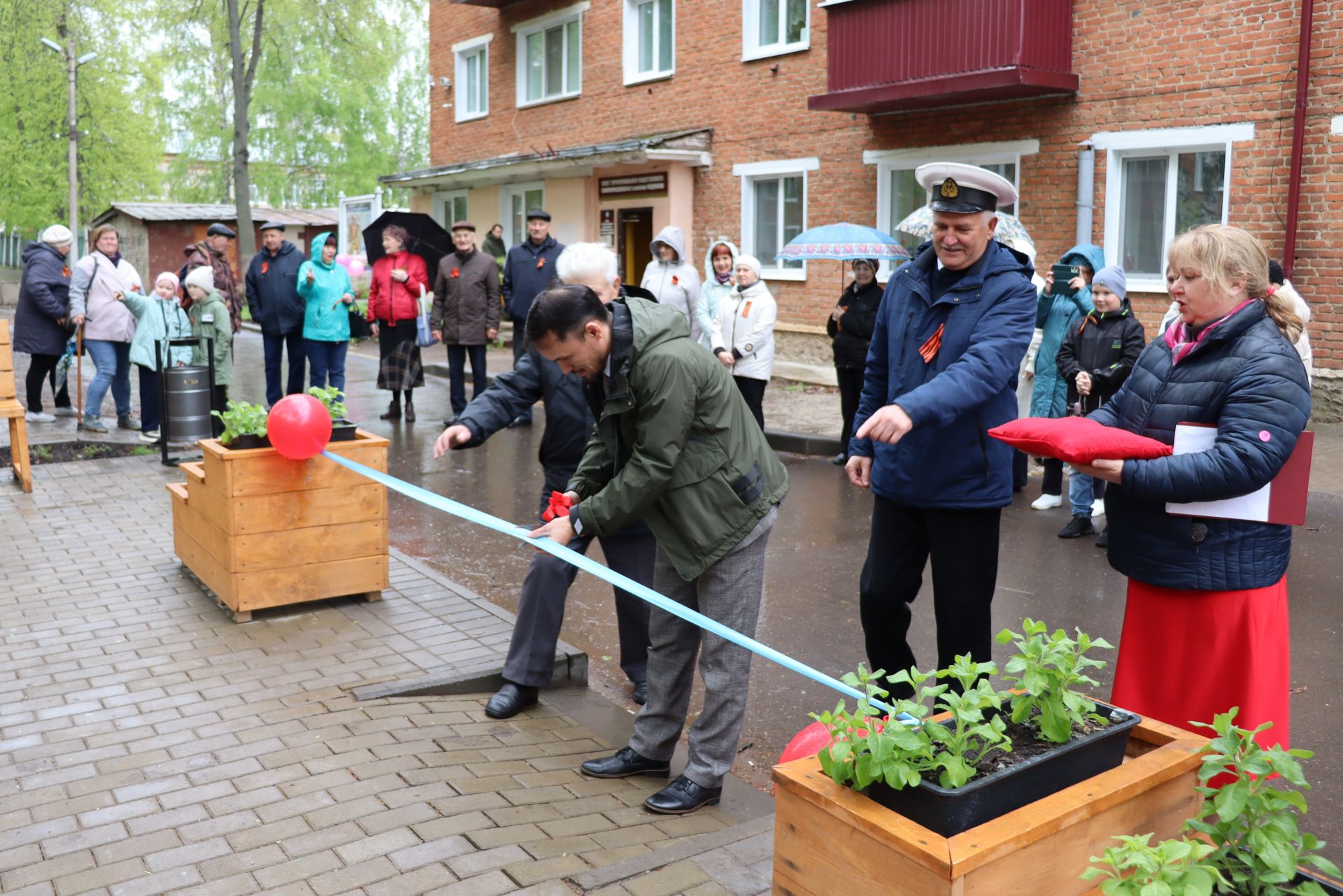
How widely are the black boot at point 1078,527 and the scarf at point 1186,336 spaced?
5.12 m

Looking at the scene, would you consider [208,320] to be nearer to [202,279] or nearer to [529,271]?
[202,279]

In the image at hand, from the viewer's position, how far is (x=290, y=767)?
167 inches

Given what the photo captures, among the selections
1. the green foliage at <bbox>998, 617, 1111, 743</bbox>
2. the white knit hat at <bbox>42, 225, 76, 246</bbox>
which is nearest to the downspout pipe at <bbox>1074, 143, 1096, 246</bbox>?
the white knit hat at <bbox>42, 225, 76, 246</bbox>

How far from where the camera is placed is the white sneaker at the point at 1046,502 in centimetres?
938

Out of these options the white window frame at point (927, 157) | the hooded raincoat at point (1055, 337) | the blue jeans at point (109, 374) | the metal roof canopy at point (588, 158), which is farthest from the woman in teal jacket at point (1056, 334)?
the metal roof canopy at point (588, 158)

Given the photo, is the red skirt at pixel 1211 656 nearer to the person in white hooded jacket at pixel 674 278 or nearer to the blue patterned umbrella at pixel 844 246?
the person in white hooded jacket at pixel 674 278

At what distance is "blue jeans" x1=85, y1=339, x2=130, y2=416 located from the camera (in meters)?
12.4

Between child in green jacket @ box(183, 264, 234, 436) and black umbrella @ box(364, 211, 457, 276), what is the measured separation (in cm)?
293

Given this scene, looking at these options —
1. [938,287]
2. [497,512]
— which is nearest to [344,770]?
[938,287]

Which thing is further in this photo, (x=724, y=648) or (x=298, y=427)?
(x=298, y=427)

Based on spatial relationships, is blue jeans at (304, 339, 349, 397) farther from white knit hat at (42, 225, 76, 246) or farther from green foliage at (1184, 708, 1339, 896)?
green foliage at (1184, 708, 1339, 896)

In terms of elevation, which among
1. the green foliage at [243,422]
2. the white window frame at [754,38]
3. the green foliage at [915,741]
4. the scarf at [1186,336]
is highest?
the white window frame at [754,38]

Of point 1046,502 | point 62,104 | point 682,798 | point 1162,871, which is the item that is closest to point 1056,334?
point 1046,502

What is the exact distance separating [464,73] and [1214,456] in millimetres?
26717
